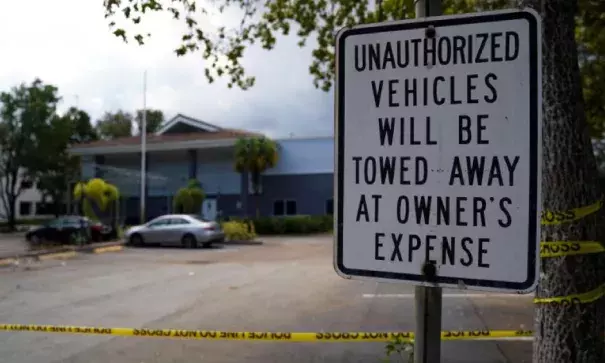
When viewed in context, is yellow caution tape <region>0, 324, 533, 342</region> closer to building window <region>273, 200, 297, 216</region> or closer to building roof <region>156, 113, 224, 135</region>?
building window <region>273, 200, 297, 216</region>

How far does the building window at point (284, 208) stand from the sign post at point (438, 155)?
3828 cm

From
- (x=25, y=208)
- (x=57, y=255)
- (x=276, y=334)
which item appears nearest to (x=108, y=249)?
(x=57, y=255)

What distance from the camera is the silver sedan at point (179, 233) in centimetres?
2558

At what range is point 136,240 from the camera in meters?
26.6

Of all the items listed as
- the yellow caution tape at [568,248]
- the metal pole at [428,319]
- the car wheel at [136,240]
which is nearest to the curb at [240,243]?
the car wheel at [136,240]

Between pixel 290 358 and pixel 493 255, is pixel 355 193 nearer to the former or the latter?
pixel 493 255

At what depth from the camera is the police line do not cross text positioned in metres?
1.69

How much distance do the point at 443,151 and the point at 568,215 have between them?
123cm

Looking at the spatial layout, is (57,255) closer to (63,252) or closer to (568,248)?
(63,252)

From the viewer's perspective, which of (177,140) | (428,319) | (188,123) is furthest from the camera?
(188,123)

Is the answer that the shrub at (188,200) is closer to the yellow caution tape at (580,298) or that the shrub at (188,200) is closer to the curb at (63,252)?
the curb at (63,252)

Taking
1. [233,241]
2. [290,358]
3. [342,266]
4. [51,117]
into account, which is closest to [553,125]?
[342,266]

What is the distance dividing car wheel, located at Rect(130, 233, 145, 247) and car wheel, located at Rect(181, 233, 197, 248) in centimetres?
211

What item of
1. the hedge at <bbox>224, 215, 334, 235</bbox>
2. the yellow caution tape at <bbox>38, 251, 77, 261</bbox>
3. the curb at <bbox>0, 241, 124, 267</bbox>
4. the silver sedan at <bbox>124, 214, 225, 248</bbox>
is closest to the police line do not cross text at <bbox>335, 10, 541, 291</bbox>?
the curb at <bbox>0, 241, 124, 267</bbox>
